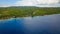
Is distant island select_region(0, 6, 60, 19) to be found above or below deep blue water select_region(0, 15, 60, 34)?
above

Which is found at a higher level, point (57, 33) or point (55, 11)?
point (55, 11)

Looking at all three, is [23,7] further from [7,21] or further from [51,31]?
[51,31]

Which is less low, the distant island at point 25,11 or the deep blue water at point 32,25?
the distant island at point 25,11

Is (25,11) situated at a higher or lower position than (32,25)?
higher

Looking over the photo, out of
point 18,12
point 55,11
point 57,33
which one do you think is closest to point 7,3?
point 18,12
